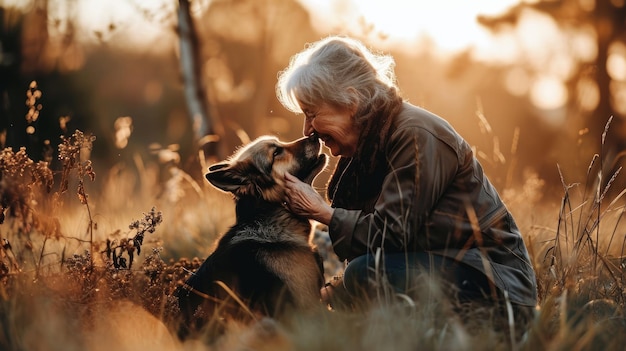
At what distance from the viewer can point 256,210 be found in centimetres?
485

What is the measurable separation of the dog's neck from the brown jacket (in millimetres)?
653

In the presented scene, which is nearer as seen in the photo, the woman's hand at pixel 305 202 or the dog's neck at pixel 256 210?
the woman's hand at pixel 305 202

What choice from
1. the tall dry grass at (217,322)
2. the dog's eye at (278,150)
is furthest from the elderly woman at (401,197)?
the dog's eye at (278,150)

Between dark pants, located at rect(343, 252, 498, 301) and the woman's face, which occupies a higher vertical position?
the woman's face

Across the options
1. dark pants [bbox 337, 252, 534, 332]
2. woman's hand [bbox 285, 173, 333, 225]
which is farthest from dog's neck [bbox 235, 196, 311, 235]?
dark pants [bbox 337, 252, 534, 332]

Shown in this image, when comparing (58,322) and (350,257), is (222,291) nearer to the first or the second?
(350,257)

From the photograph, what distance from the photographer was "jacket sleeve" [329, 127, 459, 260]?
4133 millimetres

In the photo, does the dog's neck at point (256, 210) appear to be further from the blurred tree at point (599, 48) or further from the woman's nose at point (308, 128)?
the blurred tree at point (599, 48)

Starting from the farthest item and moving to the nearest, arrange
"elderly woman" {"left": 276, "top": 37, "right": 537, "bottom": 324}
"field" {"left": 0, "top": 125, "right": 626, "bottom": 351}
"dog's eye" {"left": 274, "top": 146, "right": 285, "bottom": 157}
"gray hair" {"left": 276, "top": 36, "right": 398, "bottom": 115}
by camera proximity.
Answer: "dog's eye" {"left": 274, "top": 146, "right": 285, "bottom": 157}, "gray hair" {"left": 276, "top": 36, "right": 398, "bottom": 115}, "elderly woman" {"left": 276, "top": 37, "right": 537, "bottom": 324}, "field" {"left": 0, "top": 125, "right": 626, "bottom": 351}

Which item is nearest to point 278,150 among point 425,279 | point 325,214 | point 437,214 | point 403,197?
point 325,214

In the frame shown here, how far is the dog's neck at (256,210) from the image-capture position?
15.8ft

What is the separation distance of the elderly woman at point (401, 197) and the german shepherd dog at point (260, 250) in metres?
0.23

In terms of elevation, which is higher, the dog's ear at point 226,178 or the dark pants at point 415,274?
the dog's ear at point 226,178

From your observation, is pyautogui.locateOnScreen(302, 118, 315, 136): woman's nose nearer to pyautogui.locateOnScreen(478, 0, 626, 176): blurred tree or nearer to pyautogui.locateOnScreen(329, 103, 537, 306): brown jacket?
pyautogui.locateOnScreen(329, 103, 537, 306): brown jacket
